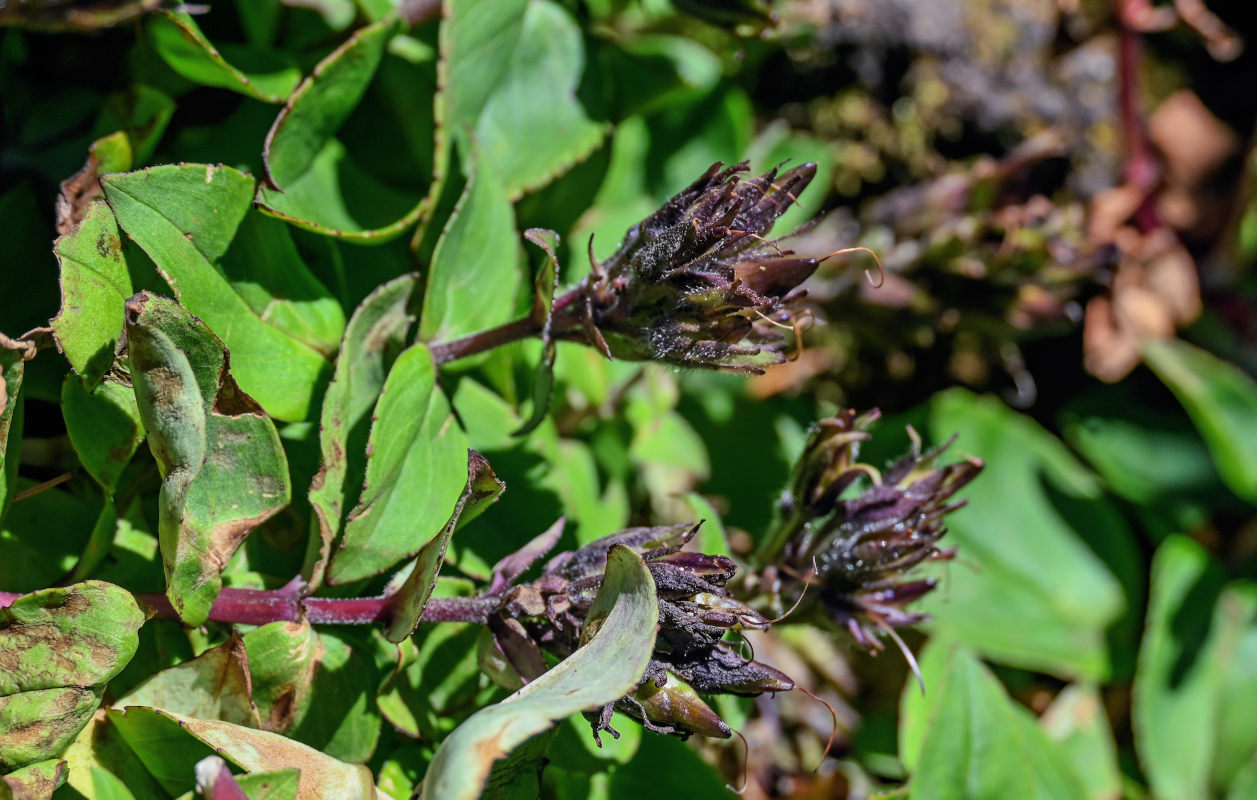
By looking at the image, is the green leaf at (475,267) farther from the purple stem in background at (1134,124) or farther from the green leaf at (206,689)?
the purple stem in background at (1134,124)

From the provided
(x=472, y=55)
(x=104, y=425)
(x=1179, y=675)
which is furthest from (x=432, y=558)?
(x=1179, y=675)

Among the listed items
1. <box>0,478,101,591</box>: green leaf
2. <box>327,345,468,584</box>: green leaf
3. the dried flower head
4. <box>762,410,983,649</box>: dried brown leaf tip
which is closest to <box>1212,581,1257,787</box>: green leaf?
<box>762,410,983,649</box>: dried brown leaf tip

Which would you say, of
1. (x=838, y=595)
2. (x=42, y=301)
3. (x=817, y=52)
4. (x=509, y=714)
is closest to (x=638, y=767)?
(x=838, y=595)

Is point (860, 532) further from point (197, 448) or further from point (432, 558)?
point (197, 448)

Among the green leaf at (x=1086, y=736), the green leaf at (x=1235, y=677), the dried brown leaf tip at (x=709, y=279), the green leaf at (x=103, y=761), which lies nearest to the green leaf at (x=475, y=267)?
the dried brown leaf tip at (x=709, y=279)

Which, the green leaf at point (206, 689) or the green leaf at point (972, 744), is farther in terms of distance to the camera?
the green leaf at point (972, 744)
